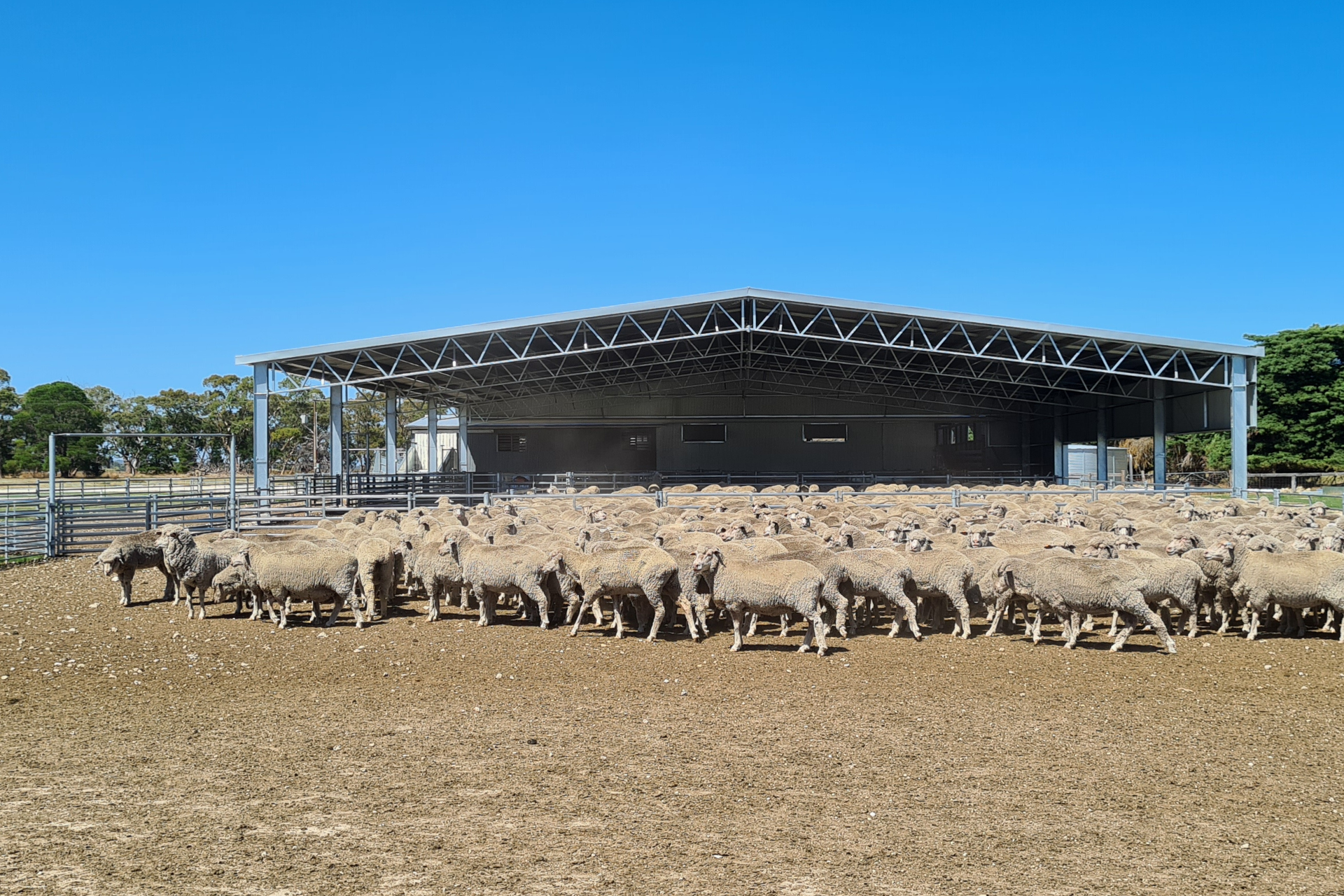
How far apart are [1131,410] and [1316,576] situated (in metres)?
28.2

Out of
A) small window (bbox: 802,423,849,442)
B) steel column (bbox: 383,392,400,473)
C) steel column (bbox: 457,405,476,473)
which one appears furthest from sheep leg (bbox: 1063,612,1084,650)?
steel column (bbox: 457,405,476,473)

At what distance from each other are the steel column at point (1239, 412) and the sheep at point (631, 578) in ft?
72.2

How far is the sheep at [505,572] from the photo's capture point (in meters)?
11.3

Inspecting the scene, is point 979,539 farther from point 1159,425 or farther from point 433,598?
point 1159,425

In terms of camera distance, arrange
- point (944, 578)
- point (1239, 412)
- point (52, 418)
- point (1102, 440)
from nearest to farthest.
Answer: point (944, 578), point (1239, 412), point (1102, 440), point (52, 418)

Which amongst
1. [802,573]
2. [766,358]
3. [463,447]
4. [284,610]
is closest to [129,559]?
[284,610]

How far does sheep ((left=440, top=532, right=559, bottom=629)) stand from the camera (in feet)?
37.0

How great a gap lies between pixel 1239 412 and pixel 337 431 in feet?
86.8

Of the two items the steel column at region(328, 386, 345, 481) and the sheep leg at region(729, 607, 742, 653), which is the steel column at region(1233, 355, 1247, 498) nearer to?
the sheep leg at region(729, 607, 742, 653)

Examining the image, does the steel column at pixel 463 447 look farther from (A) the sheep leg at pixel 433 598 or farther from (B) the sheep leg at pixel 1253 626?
(B) the sheep leg at pixel 1253 626

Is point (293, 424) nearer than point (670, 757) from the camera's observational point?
No

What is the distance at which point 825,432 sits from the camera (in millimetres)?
44375

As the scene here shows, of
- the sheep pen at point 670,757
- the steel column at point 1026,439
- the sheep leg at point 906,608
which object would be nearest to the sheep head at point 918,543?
the sheep pen at point 670,757

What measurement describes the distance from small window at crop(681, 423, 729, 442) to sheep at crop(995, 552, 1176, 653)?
34096 mm
